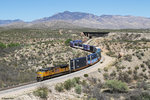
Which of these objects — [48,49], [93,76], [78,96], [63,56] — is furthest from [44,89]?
[48,49]

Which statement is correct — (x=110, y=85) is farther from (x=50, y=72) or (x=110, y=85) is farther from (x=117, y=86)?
(x=50, y=72)

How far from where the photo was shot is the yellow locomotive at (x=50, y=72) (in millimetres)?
28411

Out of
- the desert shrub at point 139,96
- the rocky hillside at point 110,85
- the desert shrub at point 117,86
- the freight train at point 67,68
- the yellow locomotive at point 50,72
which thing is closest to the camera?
the desert shrub at point 139,96

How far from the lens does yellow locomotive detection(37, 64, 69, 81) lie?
2841cm

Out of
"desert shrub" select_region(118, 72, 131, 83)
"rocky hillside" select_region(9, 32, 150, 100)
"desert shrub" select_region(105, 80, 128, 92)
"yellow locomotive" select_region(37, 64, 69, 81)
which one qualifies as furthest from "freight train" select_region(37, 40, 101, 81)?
"desert shrub" select_region(105, 80, 128, 92)

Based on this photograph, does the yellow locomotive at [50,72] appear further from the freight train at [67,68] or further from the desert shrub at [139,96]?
the desert shrub at [139,96]

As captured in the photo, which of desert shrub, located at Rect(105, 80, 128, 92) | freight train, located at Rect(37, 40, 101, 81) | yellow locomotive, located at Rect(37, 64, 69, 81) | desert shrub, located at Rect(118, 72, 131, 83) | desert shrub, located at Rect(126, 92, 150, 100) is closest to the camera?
desert shrub, located at Rect(126, 92, 150, 100)

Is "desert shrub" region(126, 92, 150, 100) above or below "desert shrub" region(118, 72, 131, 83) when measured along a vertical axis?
above

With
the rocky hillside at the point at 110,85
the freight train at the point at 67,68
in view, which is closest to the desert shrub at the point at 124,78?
the rocky hillside at the point at 110,85

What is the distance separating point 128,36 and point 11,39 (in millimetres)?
66811

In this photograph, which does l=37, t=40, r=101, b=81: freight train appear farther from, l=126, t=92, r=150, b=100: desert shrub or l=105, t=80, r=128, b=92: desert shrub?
l=126, t=92, r=150, b=100: desert shrub

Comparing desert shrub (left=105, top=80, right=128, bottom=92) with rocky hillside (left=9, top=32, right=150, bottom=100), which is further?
desert shrub (left=105, top=80, right=128, bottom=92)

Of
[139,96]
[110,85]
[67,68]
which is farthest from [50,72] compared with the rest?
[139,96]

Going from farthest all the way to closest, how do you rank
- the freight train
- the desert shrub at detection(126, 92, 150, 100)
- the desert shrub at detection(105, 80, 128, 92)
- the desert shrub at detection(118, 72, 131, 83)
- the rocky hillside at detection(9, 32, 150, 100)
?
the desert shrub at detection(118, 72, 131, 83) < the freight train < the desert shrub at detection(105, 80, 128, 92) < the rocky hillside at detection(9, 32, 150, 100) < the desert shrub at detection(126, 92, 150, 100)
